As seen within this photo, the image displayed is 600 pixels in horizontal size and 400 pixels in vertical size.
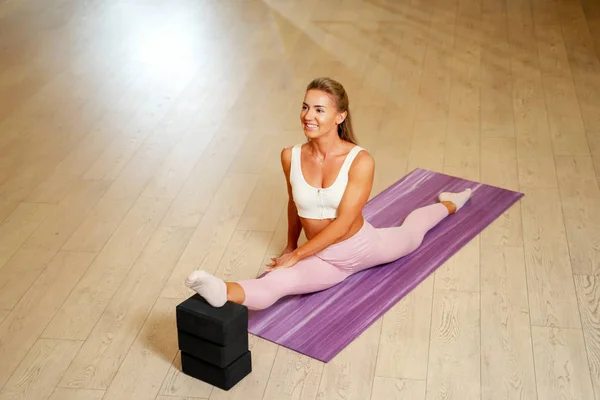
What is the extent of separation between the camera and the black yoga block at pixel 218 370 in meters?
2.51

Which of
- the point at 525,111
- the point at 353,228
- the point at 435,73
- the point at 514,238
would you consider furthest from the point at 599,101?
the point at 353,228

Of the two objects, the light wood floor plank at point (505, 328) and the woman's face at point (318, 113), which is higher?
the woman's face at point (318, 113)

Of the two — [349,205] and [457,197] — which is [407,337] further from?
[457,197]

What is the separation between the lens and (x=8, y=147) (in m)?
4.05

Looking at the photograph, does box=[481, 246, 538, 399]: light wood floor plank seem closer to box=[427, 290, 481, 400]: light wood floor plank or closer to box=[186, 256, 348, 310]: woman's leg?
box=[427, 290, 481, 400]: light wood floor plank

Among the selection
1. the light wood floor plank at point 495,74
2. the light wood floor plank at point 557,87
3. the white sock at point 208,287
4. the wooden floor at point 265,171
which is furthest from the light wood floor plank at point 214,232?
Answer: the light wood floor plank at point 557,87

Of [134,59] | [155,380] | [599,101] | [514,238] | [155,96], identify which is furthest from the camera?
[134,59]

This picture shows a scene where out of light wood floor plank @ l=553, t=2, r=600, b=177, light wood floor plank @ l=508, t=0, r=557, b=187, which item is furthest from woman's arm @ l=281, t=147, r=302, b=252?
light wood floor plank @ l=553, t=2, r=600, b=177

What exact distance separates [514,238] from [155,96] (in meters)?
2.10

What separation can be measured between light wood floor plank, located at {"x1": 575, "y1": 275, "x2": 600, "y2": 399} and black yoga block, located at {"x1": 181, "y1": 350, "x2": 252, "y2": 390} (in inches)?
36.5

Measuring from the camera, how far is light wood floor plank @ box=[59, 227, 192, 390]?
102 inches

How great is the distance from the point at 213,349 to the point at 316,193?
62 cm

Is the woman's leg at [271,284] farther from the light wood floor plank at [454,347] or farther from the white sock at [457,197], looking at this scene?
the white sock at [457,197]

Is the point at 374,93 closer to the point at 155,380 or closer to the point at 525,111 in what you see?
the point at 525,111
